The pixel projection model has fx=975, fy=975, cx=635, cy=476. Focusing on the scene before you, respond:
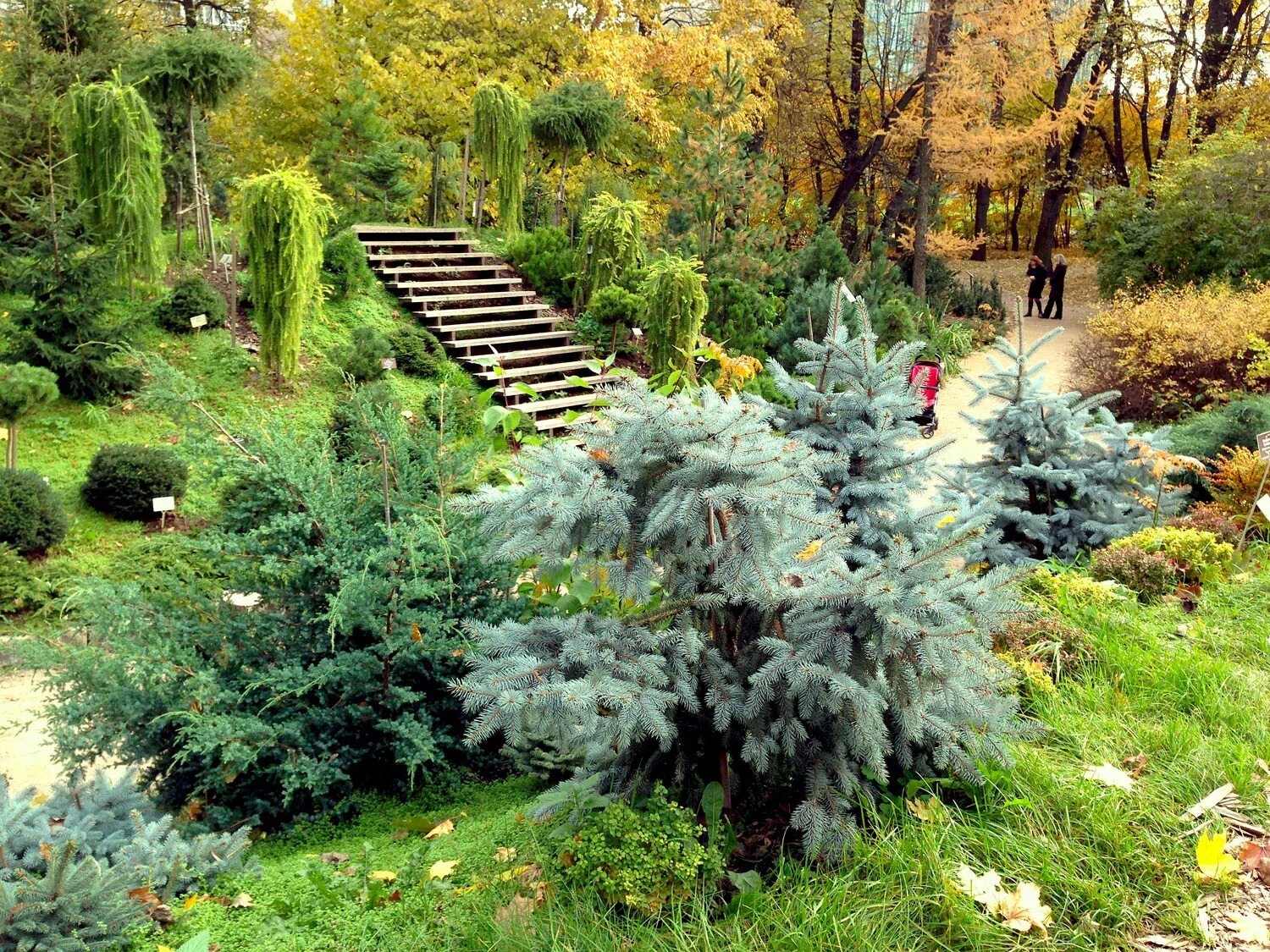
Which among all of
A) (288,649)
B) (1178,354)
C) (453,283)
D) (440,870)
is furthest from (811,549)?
(453,283)

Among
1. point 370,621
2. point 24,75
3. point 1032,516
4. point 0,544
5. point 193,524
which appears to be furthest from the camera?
point 24,75

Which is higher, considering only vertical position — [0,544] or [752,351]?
[752,351]

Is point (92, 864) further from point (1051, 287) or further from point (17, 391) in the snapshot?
point (1051, 287)

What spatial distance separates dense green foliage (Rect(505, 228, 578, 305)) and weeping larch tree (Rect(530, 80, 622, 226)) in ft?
5.58

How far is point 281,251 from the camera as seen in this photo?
9023 mm

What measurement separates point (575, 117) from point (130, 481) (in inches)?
343

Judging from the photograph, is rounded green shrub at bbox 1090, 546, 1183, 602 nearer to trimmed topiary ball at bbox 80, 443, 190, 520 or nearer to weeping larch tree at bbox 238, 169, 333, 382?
trimmed topiary ball at bbox 80, 443, 190, 520

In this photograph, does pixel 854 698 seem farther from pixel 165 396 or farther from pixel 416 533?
pixel 165 396

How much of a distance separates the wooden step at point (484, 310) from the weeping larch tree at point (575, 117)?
9.39ft

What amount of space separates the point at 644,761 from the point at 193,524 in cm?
587

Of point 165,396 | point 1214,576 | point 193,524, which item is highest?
point 165,396

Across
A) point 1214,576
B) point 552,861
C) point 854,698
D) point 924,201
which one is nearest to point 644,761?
point 552,861

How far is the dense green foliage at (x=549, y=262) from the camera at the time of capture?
12.9m

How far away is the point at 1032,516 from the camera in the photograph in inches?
229
